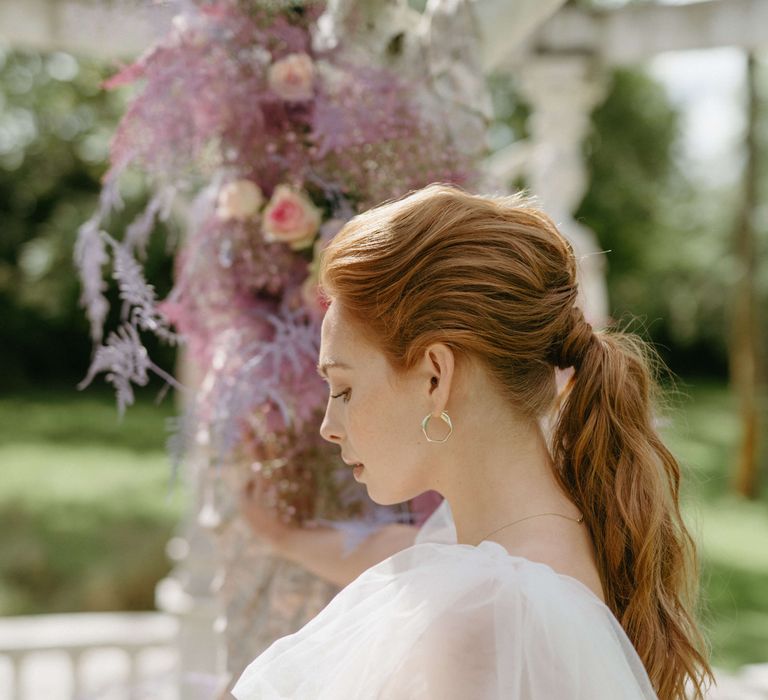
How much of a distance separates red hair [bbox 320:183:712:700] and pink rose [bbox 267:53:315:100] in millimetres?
492

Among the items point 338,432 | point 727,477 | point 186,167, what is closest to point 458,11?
point 186,167

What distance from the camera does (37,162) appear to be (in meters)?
12.2

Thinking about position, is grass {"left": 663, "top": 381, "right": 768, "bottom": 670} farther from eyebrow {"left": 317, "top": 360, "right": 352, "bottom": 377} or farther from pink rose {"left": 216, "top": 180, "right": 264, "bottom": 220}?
eyebrow {"left": 317, "top": 360, "right": 352, "bottom": 377}

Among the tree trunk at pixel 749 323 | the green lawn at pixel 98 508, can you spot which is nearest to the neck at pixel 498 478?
the green lawn at pixel 98 508

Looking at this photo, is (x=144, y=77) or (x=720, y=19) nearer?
(x=144, y=77)

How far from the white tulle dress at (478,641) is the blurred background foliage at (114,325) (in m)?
8.00

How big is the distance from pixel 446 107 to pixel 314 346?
1.82 ft

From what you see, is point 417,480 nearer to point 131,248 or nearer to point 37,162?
point 131,248

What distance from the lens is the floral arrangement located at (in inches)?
69.5

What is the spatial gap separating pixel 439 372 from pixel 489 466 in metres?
0.15

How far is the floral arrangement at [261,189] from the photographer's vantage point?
1.76 meters

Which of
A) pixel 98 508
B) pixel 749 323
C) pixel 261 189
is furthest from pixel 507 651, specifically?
pixel 98 508

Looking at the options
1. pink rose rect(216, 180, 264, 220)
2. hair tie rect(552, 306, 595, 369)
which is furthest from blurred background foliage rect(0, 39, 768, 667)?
hair tie rect(552, 306, 595, 369)

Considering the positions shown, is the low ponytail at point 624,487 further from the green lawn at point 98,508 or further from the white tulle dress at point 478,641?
the green lawn at point 98,508
